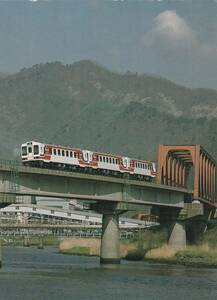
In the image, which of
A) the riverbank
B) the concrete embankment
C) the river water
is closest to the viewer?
the river water

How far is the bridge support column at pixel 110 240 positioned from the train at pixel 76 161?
24.9 ft

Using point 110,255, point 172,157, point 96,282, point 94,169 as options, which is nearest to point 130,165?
point 94,169

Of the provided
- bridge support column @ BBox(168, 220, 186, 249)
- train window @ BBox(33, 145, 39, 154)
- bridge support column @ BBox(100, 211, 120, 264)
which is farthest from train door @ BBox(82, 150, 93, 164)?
bridge support column @ BBox(168, 220, 186, 249)

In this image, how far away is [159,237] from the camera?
483 ft

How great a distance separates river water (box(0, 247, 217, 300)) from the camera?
71.8 meters

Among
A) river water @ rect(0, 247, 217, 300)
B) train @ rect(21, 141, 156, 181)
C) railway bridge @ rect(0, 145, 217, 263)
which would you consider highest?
train @ rect(21, 141, 156, 181)

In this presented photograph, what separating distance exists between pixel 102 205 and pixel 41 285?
3677 cm

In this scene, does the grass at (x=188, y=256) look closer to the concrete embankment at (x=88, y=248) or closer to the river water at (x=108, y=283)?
the concrete embankment at (x=88, y=248)

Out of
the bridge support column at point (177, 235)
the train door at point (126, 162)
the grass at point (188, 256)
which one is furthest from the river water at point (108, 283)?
the bridge support column at point (177, 235)

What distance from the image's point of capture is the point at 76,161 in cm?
11350

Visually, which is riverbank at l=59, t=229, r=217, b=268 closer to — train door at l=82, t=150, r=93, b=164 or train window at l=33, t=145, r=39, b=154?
train door at l=82, t=150, r=93, b=164

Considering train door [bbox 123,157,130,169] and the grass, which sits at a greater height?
train door [bbox 123,157,130,169]

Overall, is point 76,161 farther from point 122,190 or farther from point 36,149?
point 36,149

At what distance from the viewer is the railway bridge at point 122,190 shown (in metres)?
94.2
